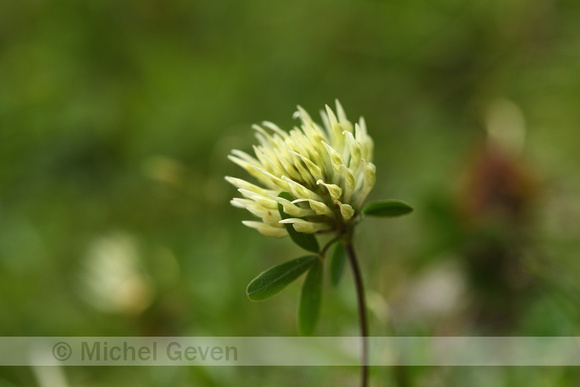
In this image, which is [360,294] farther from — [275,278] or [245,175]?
[245,175]

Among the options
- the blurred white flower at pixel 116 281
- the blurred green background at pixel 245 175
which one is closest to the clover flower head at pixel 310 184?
the blurred green background at pixel 245 175

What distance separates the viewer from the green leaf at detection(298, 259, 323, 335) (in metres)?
0.51

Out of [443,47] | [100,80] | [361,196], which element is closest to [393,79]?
[443,47]

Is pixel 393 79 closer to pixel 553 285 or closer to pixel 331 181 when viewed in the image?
pixel 553 285

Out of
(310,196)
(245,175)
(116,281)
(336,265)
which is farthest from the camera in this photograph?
(245,175)

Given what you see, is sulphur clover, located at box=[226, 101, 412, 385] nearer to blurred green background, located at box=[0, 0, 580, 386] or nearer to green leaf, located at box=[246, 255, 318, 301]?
green leaf, located at box=[246, 255, 318, 301]

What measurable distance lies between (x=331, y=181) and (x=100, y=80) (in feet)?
3.95

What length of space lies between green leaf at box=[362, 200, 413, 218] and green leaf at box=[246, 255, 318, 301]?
0.06 m

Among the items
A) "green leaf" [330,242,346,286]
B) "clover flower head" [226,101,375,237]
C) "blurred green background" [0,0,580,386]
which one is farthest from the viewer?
"blurred green background" [0,0,580,386]

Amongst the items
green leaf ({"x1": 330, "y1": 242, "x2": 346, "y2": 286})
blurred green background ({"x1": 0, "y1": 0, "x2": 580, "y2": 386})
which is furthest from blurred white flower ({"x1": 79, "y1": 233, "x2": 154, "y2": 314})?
green leaf ({"x1": 330, "y1": 242, "x2": 346, "y2": 286})

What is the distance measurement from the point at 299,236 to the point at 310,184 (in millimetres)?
43

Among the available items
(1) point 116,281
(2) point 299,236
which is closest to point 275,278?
(2) point 299,236

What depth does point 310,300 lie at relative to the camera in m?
0.52

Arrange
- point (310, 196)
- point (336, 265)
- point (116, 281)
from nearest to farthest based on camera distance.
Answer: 1. point (310, 196)
2. point (336, 265)
3. point (116, 281)
